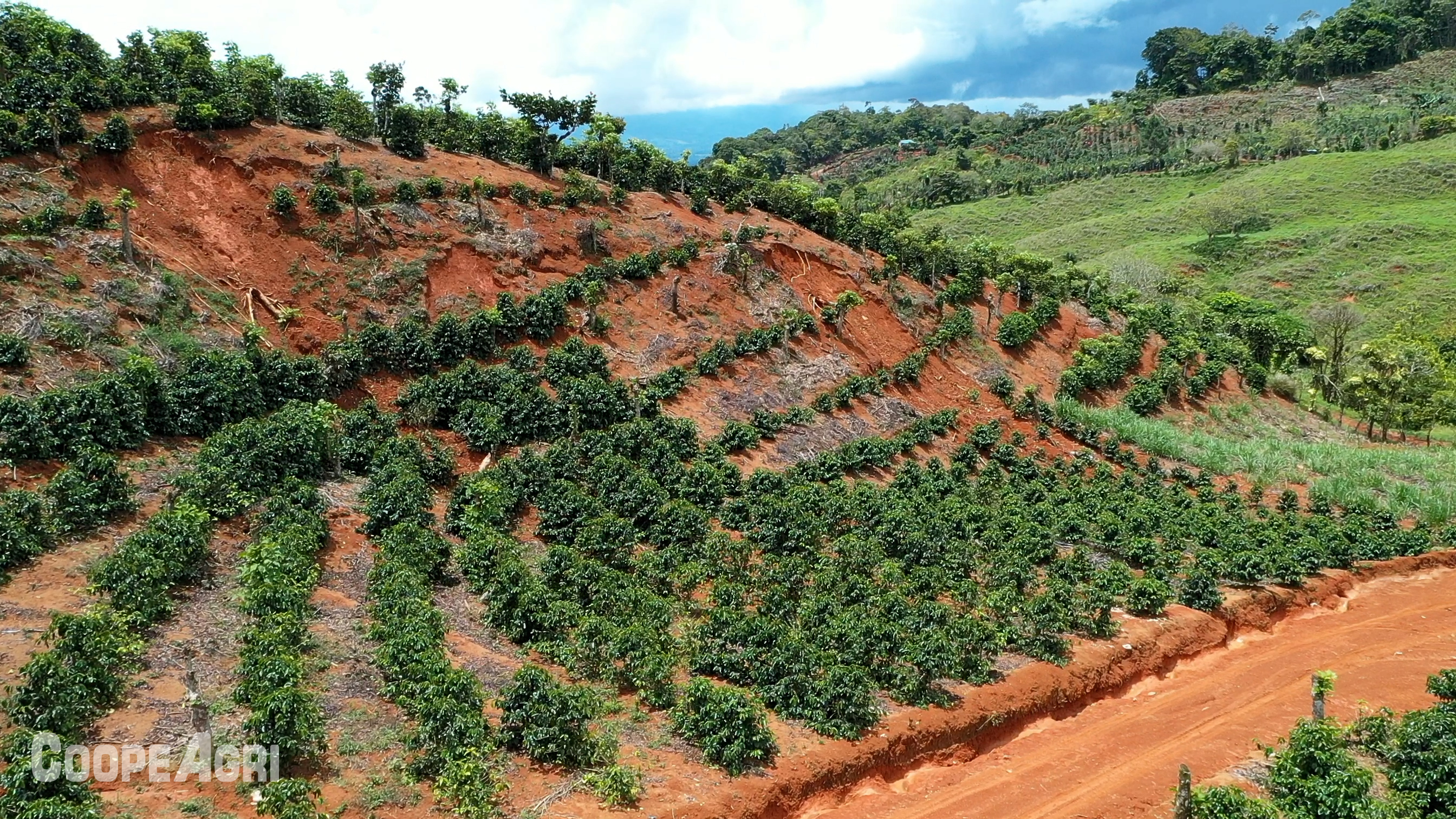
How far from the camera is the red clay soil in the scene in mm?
13195

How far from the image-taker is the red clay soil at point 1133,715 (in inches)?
520

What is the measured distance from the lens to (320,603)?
15.6 metres

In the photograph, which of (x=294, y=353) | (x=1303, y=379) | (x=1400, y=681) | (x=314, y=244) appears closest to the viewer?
(x=1400, y=681)

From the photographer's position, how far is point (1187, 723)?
1596cm

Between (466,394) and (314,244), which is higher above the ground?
(314,244)

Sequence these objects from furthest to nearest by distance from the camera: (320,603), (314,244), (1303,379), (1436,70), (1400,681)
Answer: (1436,70)
(1303,379)
(314,244)
(1400,681)
(320,603)

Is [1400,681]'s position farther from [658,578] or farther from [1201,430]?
[1201,430]

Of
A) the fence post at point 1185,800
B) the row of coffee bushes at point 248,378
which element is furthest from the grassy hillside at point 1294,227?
the fence post at point 1185,800

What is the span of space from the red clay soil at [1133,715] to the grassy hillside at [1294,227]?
35141mm

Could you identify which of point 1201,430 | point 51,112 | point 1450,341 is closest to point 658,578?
point 51,112

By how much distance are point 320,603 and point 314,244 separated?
49.1ft

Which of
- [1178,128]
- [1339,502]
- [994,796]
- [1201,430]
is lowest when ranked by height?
[994,796]

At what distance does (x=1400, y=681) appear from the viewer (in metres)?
17.5

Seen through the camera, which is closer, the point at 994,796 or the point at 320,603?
the point at 994,796
